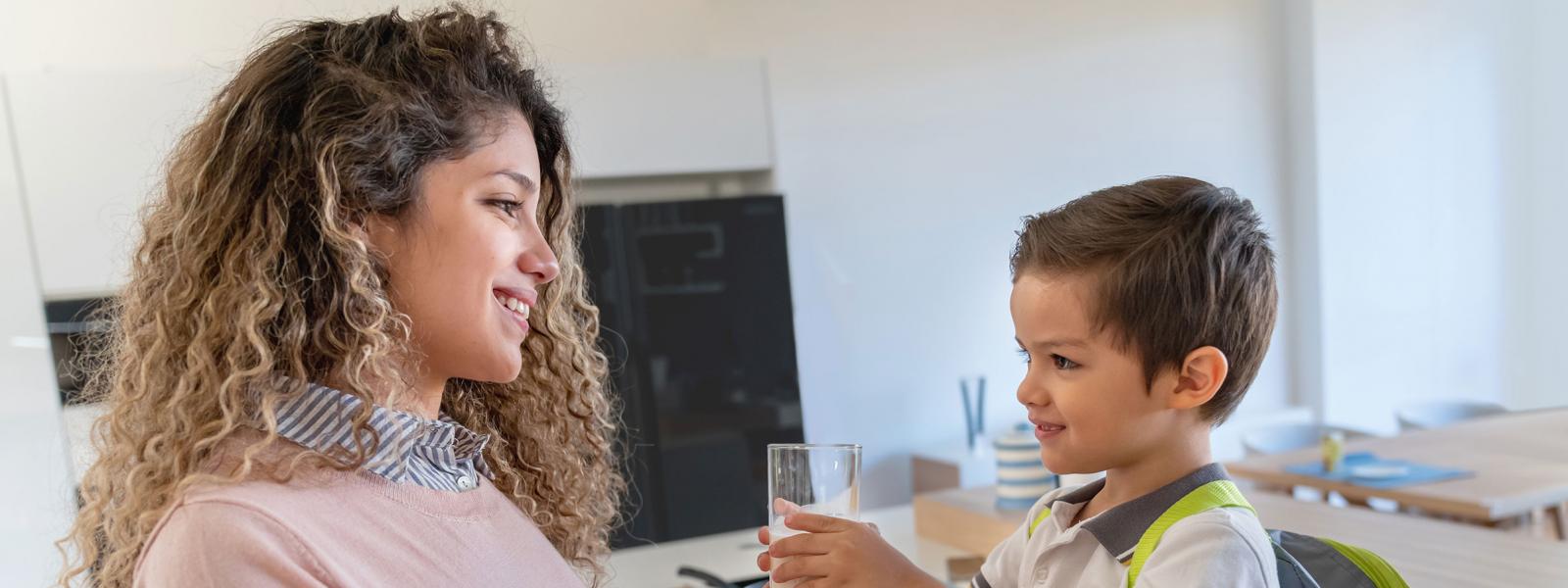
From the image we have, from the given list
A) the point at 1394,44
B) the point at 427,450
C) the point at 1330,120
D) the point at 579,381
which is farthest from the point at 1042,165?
the point at 427,450

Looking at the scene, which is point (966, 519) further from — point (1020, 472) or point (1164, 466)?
point (1164, 466)

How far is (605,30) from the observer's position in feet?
13.7

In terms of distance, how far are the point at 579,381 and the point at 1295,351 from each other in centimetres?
516

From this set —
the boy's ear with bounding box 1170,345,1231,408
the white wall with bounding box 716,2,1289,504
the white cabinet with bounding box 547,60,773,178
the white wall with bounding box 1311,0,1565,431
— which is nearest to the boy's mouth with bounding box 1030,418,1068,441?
the boy's ear with bounding box 1170,345,1231,408

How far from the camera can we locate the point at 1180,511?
43.9 inches

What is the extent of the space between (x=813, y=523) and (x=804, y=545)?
0.02 metres

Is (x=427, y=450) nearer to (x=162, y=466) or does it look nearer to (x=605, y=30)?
(x=162, y=466)

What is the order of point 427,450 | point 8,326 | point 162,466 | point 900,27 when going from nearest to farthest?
point 162,466, point 427,450, point 8,326, point 900,27

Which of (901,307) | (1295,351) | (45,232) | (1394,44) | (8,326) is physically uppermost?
(1394,44)

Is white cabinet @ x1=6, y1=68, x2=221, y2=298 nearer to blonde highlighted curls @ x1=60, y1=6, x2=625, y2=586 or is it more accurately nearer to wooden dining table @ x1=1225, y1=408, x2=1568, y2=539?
blonde highlighted curls @ x1=60, y1=6, x2=625, y2=586

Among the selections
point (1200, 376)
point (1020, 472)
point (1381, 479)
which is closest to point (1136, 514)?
point (1200, 376)

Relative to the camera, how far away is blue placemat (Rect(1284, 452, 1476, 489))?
307 centimetres

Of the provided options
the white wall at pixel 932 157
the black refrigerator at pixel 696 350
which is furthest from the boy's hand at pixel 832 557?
the white wall at pixel 932 157

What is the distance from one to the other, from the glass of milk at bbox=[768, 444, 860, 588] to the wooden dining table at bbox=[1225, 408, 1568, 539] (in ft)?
7.54
